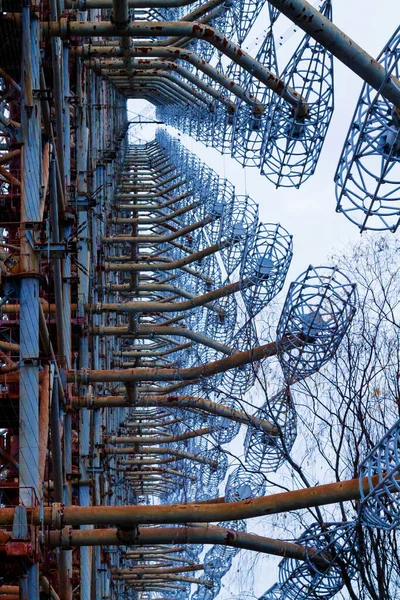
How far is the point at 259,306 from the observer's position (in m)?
16.7

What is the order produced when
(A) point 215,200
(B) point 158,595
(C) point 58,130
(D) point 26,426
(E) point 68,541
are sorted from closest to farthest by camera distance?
(E) point 68,541 < (D) point 26,426 < (C) point 58,130 < (A) point 215,200 < (B) point 158,595

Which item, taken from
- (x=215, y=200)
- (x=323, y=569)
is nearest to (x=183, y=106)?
(x=215, y=200)

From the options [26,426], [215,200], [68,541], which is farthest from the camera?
[215,200]

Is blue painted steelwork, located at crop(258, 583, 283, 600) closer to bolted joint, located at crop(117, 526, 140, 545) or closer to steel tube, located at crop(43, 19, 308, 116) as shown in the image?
bolted joint, located at crop(117, 526, 140, 545)

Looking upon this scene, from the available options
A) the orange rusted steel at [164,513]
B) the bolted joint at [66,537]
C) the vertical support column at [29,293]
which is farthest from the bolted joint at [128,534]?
the vertical support column at [29,293]

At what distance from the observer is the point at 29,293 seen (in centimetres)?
1248

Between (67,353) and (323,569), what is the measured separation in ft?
16.7

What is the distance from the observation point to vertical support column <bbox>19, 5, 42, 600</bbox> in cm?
1205

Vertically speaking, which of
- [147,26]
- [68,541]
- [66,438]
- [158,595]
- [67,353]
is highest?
[158,595]

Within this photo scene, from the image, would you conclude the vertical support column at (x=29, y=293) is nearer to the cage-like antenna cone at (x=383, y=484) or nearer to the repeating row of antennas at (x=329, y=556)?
the repeating row of antennas at (x=329, y=556)

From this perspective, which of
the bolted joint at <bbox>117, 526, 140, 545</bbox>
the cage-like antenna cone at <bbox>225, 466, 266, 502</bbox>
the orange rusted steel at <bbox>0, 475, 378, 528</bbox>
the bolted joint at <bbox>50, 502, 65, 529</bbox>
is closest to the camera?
the orange rusted steel at <bbox>0, 475, 378, 528</bbox>

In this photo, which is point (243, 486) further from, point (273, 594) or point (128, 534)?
point (128, 534)

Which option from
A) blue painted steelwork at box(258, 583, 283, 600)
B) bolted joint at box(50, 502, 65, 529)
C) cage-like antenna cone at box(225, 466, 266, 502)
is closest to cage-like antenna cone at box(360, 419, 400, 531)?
bolted joint at box(50, 502, 65, 529)

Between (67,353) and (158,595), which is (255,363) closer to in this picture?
(67,353)
